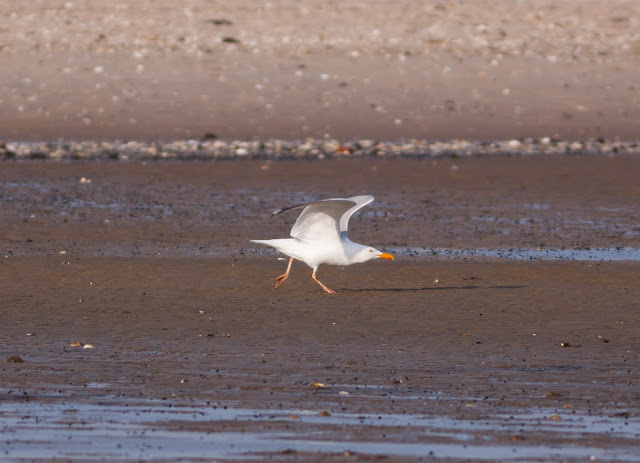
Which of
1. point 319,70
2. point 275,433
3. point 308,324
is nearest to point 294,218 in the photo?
point 308,324

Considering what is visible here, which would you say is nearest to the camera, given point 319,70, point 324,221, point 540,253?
point 324,221

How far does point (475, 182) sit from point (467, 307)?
877 centimetres

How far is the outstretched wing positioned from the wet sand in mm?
540

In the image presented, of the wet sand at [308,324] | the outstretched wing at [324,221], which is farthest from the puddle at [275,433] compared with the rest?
the outstretched wing at [324,221]

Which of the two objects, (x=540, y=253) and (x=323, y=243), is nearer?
(x=323, y=243)

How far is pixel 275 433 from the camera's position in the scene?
696 centimetres

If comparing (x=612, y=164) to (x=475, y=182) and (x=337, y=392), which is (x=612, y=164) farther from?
(x=337, y=392)

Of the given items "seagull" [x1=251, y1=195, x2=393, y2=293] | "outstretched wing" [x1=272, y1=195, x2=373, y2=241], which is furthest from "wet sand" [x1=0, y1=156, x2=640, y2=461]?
"outstretched wing" [x1=272, y1=195, x2=373, y2=241]

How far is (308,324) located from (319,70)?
57.0ft

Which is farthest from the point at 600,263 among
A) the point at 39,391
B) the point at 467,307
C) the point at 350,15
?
the point at 350,15

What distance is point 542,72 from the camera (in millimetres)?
28328

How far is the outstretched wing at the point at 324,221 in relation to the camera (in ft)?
38.7

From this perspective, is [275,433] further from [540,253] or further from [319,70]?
[319,70]

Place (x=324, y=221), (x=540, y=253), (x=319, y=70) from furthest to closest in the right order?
(x=319, y=70) → (x=540, y=253) → (x=324, y=221)
